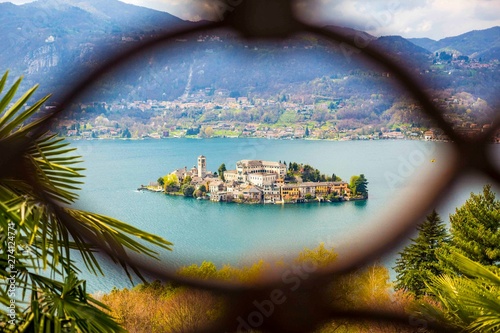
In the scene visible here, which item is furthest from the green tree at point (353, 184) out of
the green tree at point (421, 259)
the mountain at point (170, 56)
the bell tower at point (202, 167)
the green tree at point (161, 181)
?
the mountain at point (170, 56)

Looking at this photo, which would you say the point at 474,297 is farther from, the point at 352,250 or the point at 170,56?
the point at 170,56

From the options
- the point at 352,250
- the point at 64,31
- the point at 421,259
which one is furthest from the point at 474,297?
the point at 421,259

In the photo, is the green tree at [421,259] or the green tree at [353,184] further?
the green tree at [421,259]

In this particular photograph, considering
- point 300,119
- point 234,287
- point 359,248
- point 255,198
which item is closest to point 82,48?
point 234,287

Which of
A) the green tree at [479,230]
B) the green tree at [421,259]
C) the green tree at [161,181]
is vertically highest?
the green tree at [161,181]

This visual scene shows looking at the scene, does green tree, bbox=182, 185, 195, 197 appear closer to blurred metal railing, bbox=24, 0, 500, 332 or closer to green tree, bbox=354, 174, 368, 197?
green tree, bbox=354, 174, 368, 197

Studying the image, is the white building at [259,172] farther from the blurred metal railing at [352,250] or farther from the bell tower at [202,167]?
the blurred metal railing at [352,250]
